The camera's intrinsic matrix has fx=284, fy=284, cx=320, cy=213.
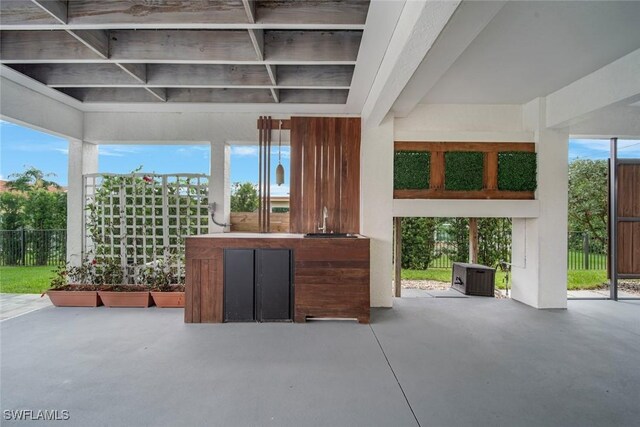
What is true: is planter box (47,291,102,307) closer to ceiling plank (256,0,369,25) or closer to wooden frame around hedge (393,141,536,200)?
ceiling plank (256,0,369,25)

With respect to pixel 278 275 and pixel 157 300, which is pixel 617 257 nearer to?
pixel 278 275

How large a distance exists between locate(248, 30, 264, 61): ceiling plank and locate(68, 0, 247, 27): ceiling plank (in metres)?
0.25

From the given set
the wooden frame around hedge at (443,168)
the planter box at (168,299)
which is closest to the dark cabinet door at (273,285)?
the planter box at (168,299)

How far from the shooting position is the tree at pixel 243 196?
16.0 ft

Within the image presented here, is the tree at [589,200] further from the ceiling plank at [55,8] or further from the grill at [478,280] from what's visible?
the ceiling plank at [55,8]

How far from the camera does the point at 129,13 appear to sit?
2.36 meters

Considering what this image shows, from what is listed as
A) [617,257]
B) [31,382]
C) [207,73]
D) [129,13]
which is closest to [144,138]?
[207,73]

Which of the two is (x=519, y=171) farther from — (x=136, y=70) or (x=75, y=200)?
(x=75, y=200)

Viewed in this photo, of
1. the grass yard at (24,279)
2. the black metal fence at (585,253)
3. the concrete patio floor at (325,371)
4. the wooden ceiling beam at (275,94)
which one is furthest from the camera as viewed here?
the black metal fence at (585,253)

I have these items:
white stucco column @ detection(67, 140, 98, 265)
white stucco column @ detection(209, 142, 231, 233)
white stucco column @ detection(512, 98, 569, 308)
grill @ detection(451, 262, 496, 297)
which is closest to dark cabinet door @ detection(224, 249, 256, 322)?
white stucco column @ detection(209, 142, 231, 233)

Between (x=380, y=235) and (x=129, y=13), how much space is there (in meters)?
3.64

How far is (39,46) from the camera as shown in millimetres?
2914

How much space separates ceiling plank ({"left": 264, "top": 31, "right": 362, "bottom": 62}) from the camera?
2.90 meters

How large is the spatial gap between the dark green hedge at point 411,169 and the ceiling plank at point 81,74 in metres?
3.64
